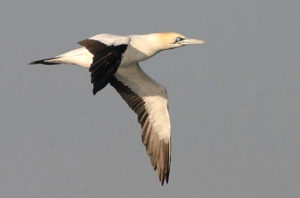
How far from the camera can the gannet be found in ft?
66.4

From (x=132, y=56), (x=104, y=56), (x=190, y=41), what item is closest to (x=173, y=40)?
(x=190, y=41)

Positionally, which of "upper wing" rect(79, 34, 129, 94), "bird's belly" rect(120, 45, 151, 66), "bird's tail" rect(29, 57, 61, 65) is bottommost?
"bird's tail" rect(29, 57, 61, 65)

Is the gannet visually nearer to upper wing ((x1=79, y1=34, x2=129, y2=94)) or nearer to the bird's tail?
the bird's tail

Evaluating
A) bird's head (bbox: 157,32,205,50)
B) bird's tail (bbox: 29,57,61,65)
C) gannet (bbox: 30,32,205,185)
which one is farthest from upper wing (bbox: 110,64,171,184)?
bird's tail (bbox: 29,57,61,65)

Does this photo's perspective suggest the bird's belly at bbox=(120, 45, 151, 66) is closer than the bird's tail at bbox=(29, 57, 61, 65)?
Yes

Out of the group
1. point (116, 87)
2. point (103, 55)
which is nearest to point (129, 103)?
point (116, 87)

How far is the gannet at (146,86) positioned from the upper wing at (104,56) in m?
0.31

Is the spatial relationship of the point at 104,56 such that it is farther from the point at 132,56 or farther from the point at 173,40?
the point at 173,40

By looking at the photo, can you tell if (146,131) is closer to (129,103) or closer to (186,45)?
(129,103)

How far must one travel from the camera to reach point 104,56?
56.6 feet

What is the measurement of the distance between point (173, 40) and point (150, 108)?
2.21 metres

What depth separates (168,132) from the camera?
2198 centimetres

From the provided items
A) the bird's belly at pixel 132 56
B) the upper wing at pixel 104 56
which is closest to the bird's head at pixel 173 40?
the bird's belly at pixel 132 56

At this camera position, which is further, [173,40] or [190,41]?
[190,41]
